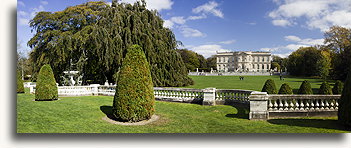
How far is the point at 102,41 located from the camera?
419 inches

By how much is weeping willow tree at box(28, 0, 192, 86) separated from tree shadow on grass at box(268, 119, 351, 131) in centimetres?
763

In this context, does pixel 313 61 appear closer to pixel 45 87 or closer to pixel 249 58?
pixel 249 58

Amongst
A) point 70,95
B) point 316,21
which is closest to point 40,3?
point 70,95

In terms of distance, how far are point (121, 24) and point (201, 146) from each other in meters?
8.82

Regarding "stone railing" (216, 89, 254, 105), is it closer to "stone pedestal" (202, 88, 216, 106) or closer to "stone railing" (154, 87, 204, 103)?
"stone pedestal" (202, 88, 216, 106)

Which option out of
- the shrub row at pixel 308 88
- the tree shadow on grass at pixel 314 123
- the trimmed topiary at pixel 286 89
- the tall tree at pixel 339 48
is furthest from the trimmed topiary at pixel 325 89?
the tree shadow on grass at pixel 314 123

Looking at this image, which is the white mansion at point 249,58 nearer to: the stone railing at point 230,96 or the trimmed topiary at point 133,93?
the stone railing at point 230,96

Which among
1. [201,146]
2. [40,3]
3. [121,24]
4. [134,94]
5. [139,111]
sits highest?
[121,24]

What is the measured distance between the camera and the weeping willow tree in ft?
35.4

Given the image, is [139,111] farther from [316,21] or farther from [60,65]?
[60,65]

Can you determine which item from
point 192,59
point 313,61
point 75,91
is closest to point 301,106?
point 313,61

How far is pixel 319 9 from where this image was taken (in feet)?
16.1

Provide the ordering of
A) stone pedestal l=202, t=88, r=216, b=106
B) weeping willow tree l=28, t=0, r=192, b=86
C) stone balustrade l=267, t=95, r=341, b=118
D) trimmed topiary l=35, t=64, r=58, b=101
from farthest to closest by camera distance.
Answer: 1. weeping willow tree l=28, t=0, r=192, b=86
2. trimmed topiary l=35, t=64, r=58, b=101
3. stone pedestal l=202, t=88, r=216, b=106
4. stone balustrade l=267, t=95, r=341, b=118

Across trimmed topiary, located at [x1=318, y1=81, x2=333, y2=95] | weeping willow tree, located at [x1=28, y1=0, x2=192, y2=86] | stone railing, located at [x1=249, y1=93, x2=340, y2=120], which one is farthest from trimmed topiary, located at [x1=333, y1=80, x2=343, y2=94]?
weeping willow tree, located at [x1=28, y1=0, x2=192, y2=86]
